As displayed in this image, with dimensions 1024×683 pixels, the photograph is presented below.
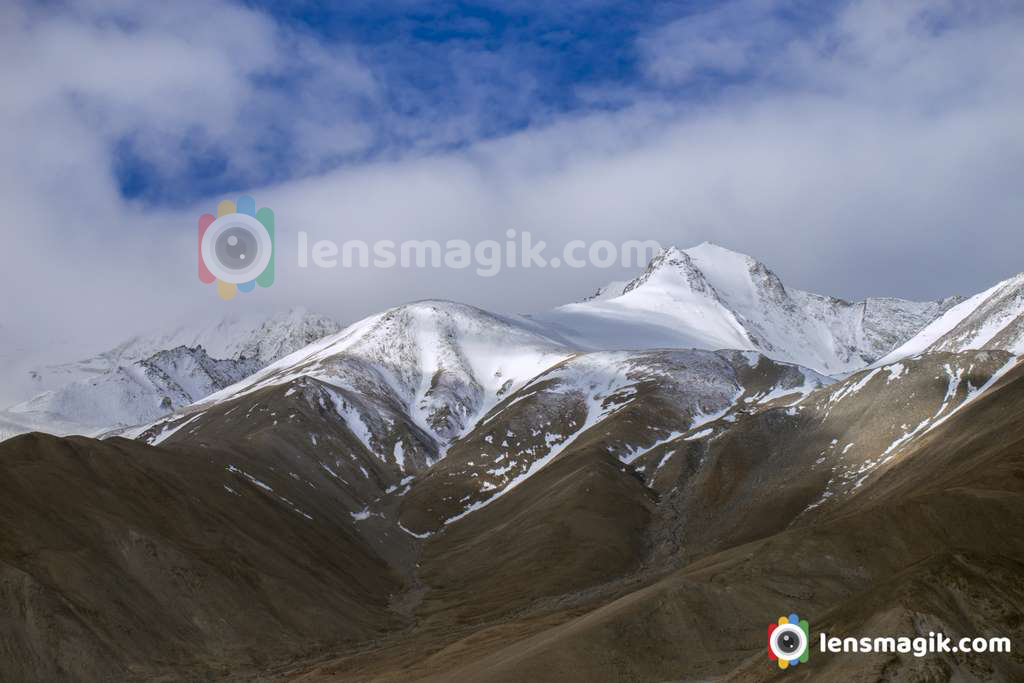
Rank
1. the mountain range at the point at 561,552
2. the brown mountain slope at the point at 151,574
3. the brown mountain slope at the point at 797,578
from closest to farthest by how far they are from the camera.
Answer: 1. the brown mountain slope at the point at 797,578
2. the mountain range at the point at 561,552
3. the brown mountain slope at the point at 151,574

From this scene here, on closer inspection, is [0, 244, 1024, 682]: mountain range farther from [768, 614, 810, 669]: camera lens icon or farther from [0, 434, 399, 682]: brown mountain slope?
[768, 614, 810, 669]: camera lens icon

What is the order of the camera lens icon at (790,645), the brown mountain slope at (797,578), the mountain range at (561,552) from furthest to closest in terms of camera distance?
the mountain range at (561,552), the camera lens icon at (790,645), the brown mountain slope at (797,578)

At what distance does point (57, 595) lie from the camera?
99438 mm

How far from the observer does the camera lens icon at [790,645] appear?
58.2m

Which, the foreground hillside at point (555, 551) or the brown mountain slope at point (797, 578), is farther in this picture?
the foreground hillside at point (555, 551)

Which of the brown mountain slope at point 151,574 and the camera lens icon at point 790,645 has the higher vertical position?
the camera lens icon at point 790,645

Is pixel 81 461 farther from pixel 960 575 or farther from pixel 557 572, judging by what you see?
pixel 960 575

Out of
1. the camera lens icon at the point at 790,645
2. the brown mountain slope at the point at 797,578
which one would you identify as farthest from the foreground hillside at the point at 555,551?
the camera lens icon at the point at 790,645

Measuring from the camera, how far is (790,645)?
60.8m

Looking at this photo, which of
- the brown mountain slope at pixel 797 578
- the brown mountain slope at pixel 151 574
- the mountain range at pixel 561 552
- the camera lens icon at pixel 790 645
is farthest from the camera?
the brown mountain slope at pixel 151 574

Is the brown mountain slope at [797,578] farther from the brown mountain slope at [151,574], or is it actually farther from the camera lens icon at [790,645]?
the brown mountain slope at [151,574]

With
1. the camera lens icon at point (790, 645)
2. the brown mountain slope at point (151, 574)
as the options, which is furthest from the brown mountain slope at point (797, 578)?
the brown mountain slope at point (151, 574)

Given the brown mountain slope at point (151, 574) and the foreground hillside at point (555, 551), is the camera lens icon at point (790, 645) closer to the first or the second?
the foreground hillside at point (555, 551)

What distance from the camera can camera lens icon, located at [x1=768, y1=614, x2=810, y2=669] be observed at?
5825cm
